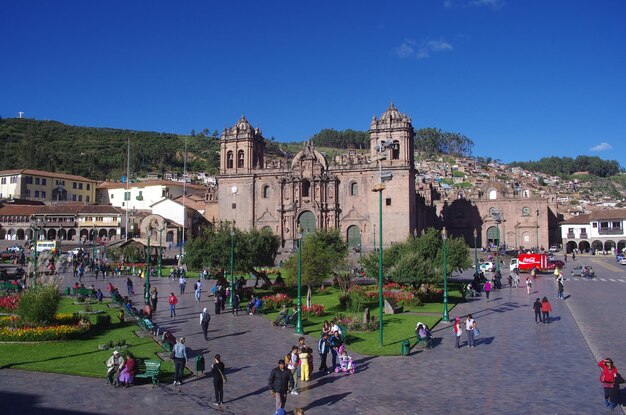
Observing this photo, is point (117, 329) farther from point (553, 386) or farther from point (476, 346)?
point (553, 386)

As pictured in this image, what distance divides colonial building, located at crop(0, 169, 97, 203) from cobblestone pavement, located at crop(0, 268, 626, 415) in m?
81.2

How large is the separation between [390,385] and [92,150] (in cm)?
14109

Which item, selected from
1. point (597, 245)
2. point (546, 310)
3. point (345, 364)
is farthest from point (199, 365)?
point (597, 245)

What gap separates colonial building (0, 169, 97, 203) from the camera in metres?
89.4

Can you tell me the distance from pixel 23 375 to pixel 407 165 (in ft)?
164

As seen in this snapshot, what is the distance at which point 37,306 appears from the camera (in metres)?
19.9

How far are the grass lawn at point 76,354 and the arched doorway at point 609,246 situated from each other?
77.4 meters

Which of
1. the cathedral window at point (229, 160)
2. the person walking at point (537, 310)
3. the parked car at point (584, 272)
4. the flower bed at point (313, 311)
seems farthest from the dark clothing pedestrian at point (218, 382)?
the cathedral window at point (229, 160)

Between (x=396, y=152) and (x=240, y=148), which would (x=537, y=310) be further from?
(x=240, y=148)

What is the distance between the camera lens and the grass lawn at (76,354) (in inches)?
610

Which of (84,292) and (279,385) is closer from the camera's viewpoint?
(279,385)

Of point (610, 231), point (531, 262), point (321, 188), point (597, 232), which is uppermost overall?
point (321, 188)

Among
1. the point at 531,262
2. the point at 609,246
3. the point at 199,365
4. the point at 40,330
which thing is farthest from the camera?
the point at 609,246

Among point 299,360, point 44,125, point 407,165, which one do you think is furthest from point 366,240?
point 44,125
